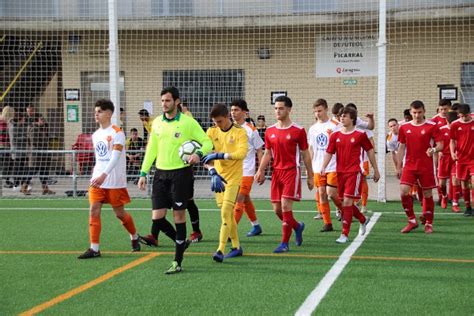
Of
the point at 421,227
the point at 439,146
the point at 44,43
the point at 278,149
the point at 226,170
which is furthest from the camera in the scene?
the point at 44,43

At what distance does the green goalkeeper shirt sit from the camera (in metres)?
7.55

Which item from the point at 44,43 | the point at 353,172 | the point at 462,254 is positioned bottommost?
the point at 462,254

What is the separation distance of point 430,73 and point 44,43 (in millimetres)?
11891

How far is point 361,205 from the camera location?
13.1 m

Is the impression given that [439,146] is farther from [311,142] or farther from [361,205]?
[361,205]

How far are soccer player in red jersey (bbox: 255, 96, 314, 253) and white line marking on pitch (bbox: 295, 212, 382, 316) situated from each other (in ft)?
2.71

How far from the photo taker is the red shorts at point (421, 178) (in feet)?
33.5

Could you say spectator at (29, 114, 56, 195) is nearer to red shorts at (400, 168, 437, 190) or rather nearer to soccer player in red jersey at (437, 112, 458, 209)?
soccer player in red jersey at (437, 112, 458, 209)

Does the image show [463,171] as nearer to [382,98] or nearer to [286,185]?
[382,98]

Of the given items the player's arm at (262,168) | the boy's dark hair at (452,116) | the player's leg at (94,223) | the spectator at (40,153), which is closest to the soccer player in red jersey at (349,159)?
the player's arm at (262,168)

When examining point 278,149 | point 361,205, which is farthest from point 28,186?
point 278,149

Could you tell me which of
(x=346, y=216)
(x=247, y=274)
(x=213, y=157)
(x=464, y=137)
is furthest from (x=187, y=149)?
(x=464, y=137)

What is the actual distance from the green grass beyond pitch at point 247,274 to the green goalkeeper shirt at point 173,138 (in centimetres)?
121

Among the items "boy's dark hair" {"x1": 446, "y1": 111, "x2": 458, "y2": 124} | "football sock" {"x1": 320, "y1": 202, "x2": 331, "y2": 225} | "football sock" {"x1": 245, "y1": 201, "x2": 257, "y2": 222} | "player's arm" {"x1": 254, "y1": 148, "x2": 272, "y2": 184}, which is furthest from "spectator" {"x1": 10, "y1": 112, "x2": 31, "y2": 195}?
"boy's dark hair" {"x1": 446, "y1": 111, "x2": 458, "y2": 124}
